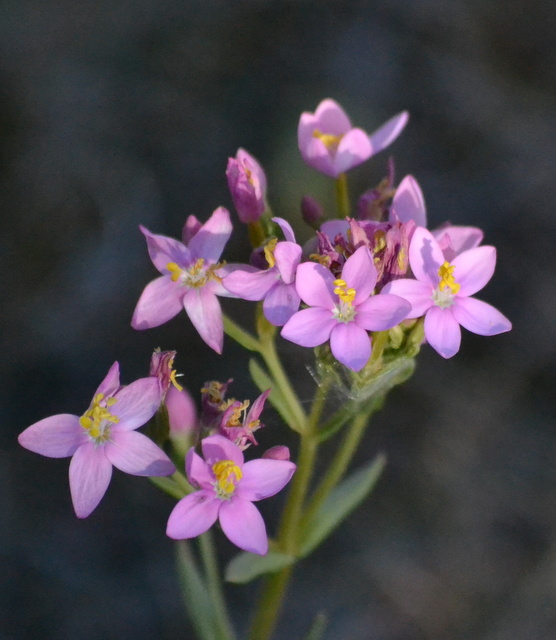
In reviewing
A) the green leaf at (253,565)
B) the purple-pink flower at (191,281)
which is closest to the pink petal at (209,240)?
the purple-pink flower at (191,281)

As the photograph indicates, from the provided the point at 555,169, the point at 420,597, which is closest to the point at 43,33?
the point at 555,169

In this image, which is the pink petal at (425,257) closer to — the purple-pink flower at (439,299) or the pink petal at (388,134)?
the purple-pink flower at (439,299)

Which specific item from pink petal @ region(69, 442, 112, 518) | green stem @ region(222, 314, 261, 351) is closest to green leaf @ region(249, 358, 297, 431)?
green stem @ region(222, 314, 261, 351)

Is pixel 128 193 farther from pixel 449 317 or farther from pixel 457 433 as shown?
pixel 449 317

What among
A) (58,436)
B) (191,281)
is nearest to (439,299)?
(191,281)

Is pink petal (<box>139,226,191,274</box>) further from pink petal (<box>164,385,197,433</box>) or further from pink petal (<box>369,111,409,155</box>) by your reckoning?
pink petal (<box>369,111,409,155</box>)
